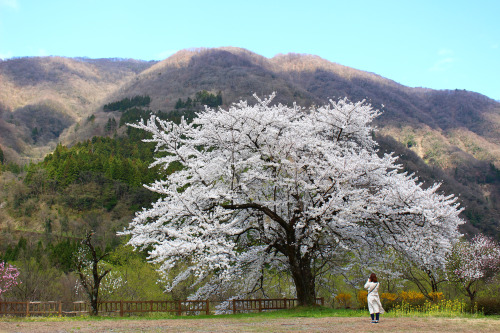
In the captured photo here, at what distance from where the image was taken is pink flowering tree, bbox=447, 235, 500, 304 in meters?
26.3

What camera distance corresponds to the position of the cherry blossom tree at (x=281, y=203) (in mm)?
14297

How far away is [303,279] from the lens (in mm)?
16266

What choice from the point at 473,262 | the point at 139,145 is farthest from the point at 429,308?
the point at 139,145

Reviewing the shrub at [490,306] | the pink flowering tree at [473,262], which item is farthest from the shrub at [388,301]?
the pink flowering tree at [473,262]

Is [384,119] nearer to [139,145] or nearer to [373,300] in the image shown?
[139,145]

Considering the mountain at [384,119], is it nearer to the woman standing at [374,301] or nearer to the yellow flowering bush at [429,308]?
the yellow flowering bush at [429,308]

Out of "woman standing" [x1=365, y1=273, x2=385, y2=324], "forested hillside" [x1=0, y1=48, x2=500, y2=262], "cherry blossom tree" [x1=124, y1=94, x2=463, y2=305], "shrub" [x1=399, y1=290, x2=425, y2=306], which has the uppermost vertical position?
"forested hillside" [x1=0, y1=48, x2=500, y2=262]

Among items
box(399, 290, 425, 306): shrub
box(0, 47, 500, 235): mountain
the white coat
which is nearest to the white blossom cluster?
box(399, 290, 425, 306): shrub

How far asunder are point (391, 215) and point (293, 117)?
580cm

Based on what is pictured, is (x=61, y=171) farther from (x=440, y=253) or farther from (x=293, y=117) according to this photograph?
(x=440, y=253)

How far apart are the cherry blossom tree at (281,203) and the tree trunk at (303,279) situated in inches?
1.5

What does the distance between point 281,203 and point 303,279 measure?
2.95 meters

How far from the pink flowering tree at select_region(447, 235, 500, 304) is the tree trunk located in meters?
13.7

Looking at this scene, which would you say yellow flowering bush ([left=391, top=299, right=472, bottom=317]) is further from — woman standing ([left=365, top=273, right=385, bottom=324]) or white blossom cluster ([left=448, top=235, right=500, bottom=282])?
white blossom cluster ([left=448, top=235, right=500, bottom=282])
